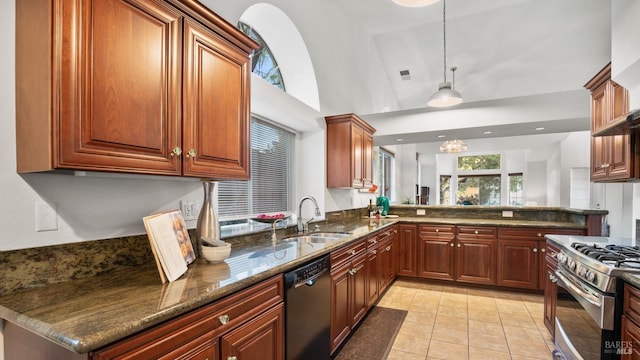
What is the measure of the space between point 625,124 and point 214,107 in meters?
2.43

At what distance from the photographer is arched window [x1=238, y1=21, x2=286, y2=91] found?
117 inches

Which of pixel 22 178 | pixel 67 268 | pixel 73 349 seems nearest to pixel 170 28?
pixel 22 178

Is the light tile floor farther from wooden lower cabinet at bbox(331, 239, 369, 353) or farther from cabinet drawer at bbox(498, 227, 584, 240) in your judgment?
cabinet drawer at bbox(498, 227, 584, 240)

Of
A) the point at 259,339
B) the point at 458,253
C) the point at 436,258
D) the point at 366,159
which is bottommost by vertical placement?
the point at 436,258

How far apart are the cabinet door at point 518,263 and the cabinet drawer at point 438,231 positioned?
1.96 feet

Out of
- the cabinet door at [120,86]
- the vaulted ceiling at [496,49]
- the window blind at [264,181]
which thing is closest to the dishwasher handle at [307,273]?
the cabinet door at [120,86]

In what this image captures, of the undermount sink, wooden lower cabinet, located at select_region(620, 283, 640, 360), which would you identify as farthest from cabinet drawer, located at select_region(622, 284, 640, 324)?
the undermount sink

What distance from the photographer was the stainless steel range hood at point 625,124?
163 centimetres

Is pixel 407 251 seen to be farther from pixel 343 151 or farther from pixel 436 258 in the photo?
pixel 343 151

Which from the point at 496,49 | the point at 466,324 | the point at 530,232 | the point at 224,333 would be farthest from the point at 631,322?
the point at 496,49

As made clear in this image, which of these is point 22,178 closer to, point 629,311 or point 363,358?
point 363,358

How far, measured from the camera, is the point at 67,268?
1274 mm

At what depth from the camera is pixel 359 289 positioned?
9.21ft

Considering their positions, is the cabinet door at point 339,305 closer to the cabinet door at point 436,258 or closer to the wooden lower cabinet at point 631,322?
the wooden lower cabinet at point 631,322
